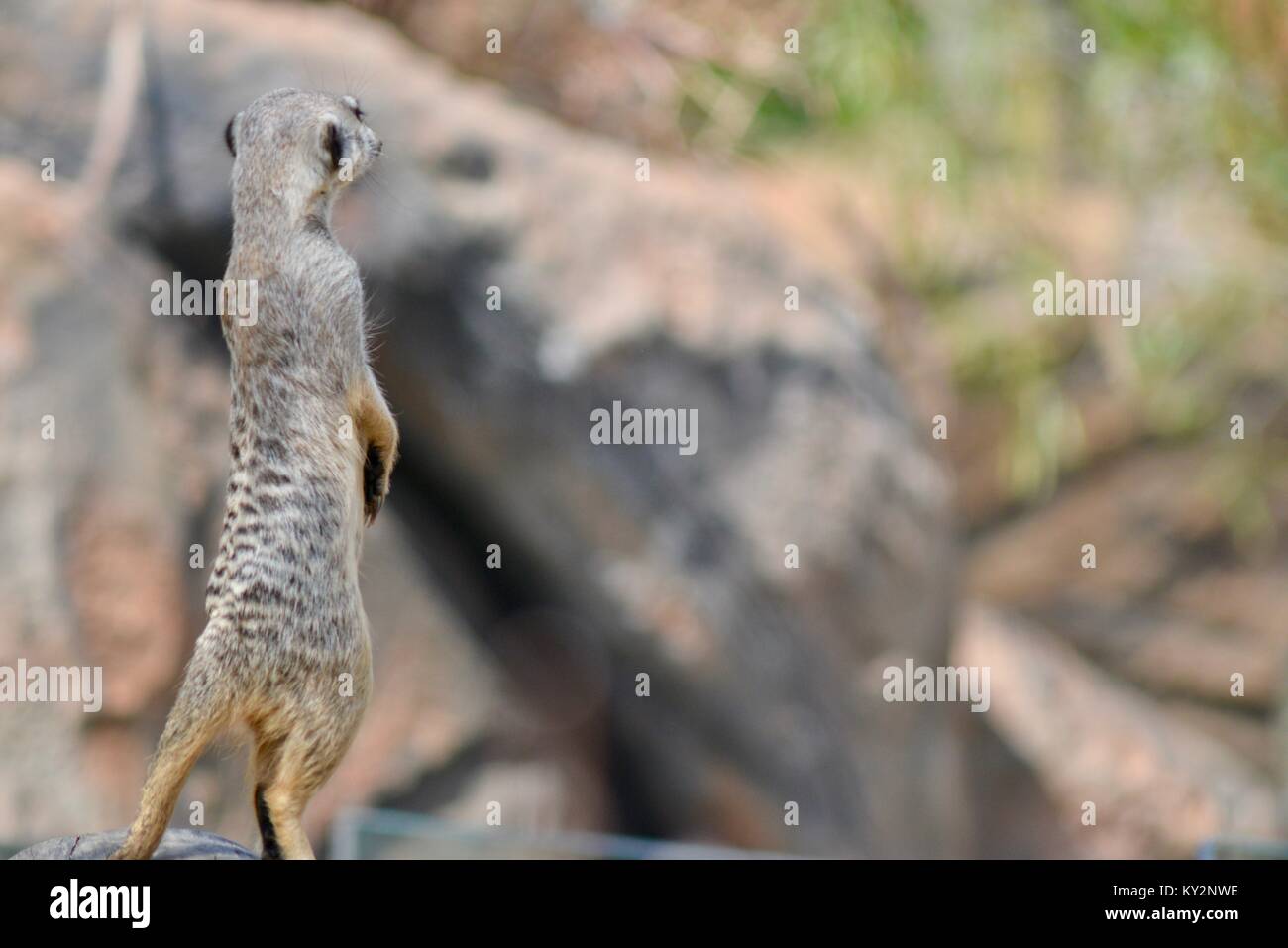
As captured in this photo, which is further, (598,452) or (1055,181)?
(1055,181)

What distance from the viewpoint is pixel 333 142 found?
5.02ft

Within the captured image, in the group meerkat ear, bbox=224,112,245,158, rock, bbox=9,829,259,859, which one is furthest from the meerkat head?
rock, bbox=9,829,259,859

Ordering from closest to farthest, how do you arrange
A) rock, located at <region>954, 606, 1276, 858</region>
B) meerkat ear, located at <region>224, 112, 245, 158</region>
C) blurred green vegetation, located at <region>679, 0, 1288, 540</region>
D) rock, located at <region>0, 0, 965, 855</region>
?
meerkat ear, located at <region>224, 112, 245, 158</region> → rock, located at <region>0, 0, 965, 855</region> → blurred green vegetation, located at <region>679, 0, 1288, 540</region> → rock, located at <region>954, 606, 1276, 858</region>

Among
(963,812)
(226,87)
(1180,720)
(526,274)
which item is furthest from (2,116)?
(1180,720)

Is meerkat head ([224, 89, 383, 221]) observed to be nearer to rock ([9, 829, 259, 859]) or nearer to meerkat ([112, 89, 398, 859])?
meerkat ([112, 89, 398, 859])

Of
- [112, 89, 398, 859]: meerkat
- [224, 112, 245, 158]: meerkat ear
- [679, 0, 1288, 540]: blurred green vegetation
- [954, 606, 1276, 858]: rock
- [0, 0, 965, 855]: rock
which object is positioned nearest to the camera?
[112, 89, 398, 859]: meerkat

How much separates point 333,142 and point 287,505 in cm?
39

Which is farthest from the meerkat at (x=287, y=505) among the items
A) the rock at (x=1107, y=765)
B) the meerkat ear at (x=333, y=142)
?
the rock at (x=1107, y=765)

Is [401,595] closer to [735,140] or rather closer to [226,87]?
[226,87]

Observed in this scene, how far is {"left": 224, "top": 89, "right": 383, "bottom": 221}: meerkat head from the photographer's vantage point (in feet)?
4.92

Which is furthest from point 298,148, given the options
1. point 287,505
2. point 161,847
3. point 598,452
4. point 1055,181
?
point 1055,181

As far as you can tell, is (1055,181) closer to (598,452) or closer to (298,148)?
(598,452)

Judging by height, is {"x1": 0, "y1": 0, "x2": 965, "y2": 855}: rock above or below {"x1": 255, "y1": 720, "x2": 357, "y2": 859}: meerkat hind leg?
above

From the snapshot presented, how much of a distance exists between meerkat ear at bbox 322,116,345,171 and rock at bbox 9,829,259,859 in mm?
744
